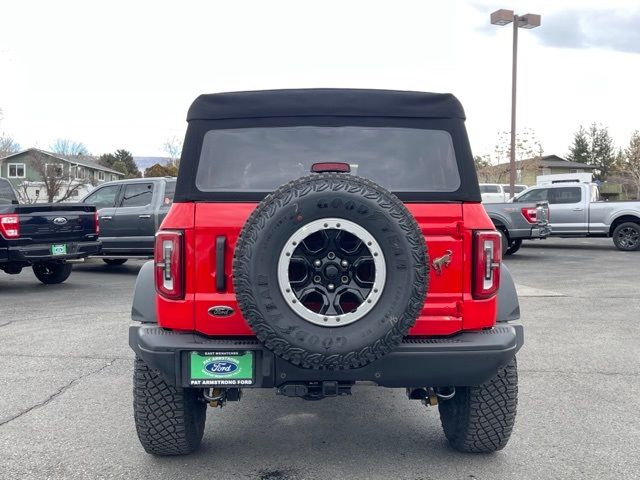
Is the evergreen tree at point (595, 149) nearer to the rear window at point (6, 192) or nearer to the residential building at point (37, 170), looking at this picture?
the residential building at point (37, 170)

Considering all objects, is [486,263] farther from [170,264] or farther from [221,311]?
[170,264]

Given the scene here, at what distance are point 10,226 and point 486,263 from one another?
26.4 ft

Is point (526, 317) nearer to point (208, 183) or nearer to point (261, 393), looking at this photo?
point (261, 393)

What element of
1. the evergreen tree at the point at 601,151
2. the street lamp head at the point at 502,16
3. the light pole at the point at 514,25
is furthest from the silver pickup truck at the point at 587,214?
the evergreen tree at the point at 601,151

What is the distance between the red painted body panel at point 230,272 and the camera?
10.8 feet

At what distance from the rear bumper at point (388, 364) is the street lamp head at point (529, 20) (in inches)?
939

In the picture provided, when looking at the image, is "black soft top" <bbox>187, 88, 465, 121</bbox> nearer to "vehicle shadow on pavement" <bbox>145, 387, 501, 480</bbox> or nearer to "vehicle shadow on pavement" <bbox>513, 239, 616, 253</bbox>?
"vehicle shadow on pavement" <bbox>145, 387, 501, 480</bbox>

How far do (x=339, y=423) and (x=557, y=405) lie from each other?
5.12ft

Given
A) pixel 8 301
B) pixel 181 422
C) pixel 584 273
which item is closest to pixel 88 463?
pixel 181 422

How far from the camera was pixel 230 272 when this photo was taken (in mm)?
3275

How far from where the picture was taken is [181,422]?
3564 millimetres

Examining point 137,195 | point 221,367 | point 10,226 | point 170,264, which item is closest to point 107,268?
point 137,195

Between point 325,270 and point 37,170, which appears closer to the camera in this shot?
point 325,270

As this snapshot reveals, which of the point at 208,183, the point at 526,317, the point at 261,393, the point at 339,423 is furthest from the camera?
the point at 526,317
